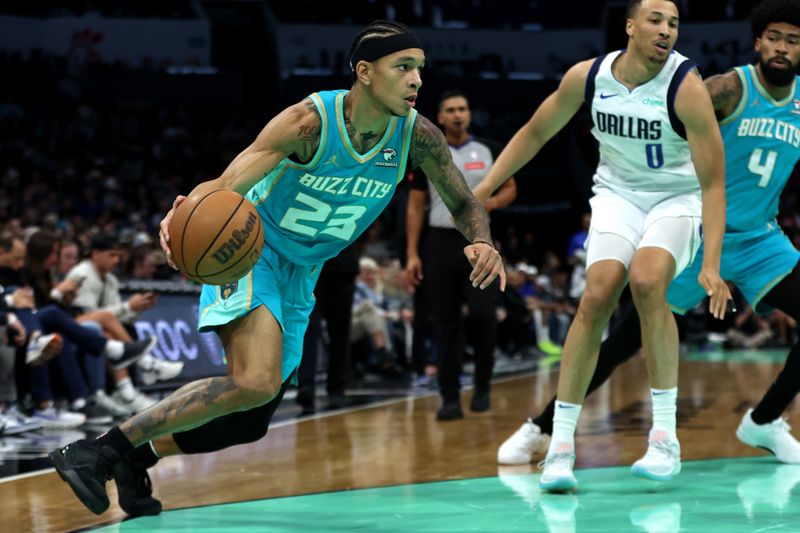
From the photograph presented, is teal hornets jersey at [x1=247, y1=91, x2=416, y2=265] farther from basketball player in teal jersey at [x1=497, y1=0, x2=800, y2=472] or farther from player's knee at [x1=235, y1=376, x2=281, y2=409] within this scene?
basketball player in teal jersey at [x1=497, y1=0, x2=800, y2=472]

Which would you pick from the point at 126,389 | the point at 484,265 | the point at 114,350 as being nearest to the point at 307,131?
the point at 484,265

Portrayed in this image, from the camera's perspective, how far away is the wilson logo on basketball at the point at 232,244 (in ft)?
12.2

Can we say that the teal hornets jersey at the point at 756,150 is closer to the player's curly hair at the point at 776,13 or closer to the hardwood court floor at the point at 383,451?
the player's curly hair at the point at 776,13

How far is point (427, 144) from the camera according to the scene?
4391 millimetres

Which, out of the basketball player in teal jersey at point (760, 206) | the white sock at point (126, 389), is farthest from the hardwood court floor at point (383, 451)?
the white sock at point (126, 389)

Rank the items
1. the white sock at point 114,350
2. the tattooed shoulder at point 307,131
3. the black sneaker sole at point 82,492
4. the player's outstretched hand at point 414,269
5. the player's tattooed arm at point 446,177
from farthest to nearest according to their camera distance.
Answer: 1. the player's outstretched hand at point 414,269
2. the white sock at point 114,350
3. the player's tattooed arm at point 446,177
4. the tattooed shoulder at point 307,131
5. the black sneaker sole at point 82,492

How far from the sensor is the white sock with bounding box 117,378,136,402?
7648 millimetres

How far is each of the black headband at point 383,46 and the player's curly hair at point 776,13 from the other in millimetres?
1825

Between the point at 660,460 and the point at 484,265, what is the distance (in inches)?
49.7

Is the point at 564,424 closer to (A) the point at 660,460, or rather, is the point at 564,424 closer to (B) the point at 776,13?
(A) the point at 660,460

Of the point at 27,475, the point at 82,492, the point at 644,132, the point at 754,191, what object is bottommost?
the point at 27,475

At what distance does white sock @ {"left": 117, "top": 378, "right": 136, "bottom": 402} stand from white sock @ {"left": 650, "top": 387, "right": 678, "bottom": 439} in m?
4.12

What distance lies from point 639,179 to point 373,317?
623 cm

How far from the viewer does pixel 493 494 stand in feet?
15.2
